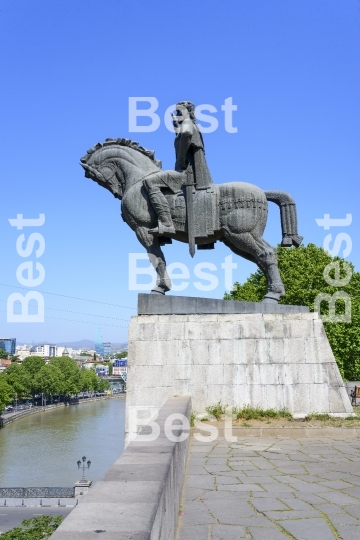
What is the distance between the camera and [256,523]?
3180 millimetres

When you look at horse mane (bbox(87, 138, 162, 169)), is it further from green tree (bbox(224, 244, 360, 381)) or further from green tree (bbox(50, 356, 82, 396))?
green tree (bbox(50, 356, 82, 396))

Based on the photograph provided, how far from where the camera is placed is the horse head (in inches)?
355

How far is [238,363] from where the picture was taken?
809 cm

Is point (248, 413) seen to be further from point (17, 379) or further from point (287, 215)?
point (17, 379)

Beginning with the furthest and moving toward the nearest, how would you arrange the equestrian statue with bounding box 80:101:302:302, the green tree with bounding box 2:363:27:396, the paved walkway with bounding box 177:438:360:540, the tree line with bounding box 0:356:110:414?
1. the tree line with bounding box 0:356:110:414
2. the green tree with bounding box 2:363:27:396
3. the equestrian statue with bounding box 80:101:302:302
4. the paved walkway with bounding box 177:438:360:540

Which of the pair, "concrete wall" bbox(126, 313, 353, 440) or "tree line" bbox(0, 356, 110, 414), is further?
"tree line" bbox(0, 356, 110, 414)

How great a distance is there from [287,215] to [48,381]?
73381 millimetres

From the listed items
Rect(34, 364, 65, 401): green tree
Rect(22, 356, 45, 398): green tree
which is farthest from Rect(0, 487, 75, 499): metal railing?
Rect(34, 364, 65, 401): green tree

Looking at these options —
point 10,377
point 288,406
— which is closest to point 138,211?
point 288,406

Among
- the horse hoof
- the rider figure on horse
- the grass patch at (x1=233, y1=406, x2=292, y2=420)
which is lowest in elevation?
the grass patch at (x1=233, y1=406, x2=292, y2=420)

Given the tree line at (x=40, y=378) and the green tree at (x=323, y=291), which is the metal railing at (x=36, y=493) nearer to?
the green tree at (x=323, y=291)

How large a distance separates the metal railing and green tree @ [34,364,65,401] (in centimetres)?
5012

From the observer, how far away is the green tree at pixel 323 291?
70.3 feet

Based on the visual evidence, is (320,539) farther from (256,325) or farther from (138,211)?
(138,211)
